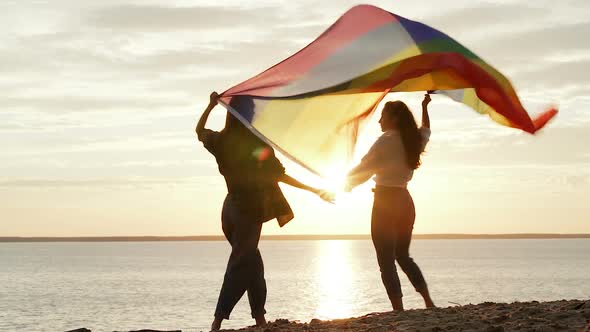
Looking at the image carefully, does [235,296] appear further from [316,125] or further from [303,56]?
[303,56]

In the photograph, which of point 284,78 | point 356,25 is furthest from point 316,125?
point 356,25

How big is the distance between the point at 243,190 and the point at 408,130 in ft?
6.15

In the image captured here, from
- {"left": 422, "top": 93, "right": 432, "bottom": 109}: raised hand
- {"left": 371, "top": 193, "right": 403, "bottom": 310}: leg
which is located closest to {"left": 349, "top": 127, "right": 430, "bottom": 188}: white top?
{"left": 371, "top": 193, "right": 403, "bottom": 310}: leg

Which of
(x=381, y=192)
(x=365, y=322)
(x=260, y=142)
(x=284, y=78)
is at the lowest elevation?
(x=365, y=322)

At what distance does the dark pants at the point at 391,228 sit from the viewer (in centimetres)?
1002

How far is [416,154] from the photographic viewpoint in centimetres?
1006

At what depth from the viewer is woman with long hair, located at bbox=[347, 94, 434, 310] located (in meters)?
10.0

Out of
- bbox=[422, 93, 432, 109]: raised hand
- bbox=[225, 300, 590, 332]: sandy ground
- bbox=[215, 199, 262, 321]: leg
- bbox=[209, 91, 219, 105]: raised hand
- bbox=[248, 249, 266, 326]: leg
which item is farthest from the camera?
bbox=[422, 93, 432, 109]: raised hand

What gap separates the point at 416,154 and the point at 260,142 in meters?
1.67

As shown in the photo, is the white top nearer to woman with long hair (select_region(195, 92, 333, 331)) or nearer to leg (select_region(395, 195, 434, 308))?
leg (select_region(395, 195, 434, 308))

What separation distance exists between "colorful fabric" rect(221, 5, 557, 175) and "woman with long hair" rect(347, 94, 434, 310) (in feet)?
1.10

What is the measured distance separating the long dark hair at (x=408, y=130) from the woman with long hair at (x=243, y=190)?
0.98 m

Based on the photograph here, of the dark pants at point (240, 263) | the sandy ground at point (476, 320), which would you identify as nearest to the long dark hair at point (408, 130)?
the sandy ground at point (476, 320)

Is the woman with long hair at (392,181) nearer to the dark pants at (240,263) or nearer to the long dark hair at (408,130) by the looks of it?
the long dark hair at (408,130)
